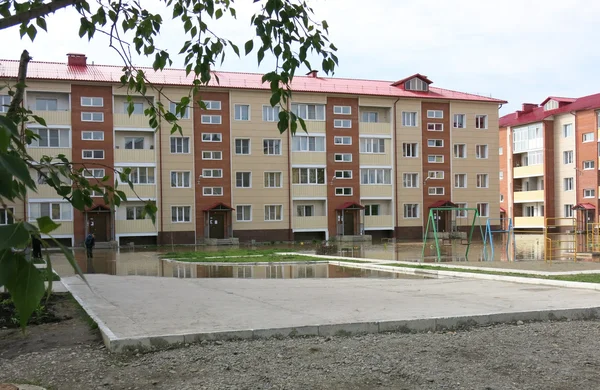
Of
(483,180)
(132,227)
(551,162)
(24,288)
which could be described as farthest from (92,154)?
(551,162)

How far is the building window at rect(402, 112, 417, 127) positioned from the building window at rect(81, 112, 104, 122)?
83.8 ft

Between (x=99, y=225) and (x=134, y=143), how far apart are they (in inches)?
271

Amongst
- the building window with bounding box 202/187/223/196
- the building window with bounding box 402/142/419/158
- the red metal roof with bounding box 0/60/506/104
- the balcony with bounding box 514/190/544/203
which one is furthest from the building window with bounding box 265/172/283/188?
the balcony with bounding box 514/190/544/203

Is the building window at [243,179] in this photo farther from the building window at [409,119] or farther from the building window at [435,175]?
the building window at [435,175]

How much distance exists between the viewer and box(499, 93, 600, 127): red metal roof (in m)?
59.8

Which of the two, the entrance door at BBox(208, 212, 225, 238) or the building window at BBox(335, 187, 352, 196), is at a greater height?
the building window at BBox(335, 187, 352, 196)

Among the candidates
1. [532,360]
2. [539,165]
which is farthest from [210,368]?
[539,165]

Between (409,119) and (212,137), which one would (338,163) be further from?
(212,137)

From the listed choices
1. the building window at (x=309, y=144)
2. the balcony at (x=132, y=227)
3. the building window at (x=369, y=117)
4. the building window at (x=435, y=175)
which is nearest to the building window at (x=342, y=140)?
the building window at (x=309, y=144)

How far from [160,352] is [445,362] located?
307 cm

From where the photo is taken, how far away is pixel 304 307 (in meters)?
9.86

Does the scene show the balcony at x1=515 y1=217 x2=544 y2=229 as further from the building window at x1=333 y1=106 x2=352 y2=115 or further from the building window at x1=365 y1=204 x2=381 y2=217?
the building window at x1=333 y1=106 x2=352 y2=115

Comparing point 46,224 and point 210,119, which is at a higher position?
point 210,119

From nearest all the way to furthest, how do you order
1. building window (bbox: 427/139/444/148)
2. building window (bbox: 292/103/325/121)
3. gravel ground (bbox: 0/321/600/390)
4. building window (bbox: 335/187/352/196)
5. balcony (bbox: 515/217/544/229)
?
gravel ground (bbox: 0/321/600/390) < building window (bbox: 292/103/325/121) < building window (bbox: 335/187/352/196) < building window (bbox: 427/139/444/148) < balcony (bbox: 515/217/544/229)
